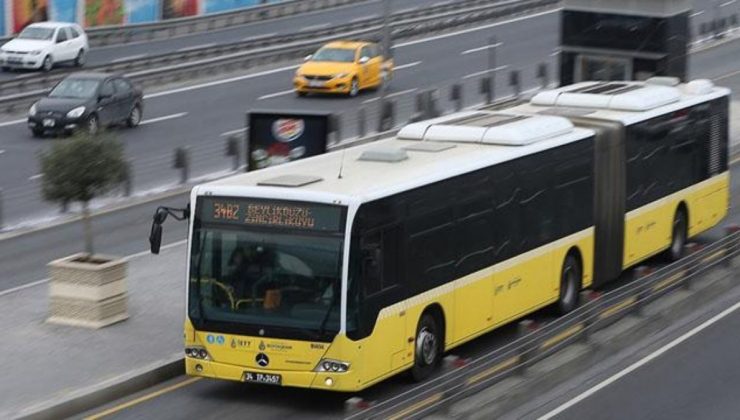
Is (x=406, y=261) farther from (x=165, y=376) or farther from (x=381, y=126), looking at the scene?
(x=381, y=126)

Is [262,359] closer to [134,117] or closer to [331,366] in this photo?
[331,366]

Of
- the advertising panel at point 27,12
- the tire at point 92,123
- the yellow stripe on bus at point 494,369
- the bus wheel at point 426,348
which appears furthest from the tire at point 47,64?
the yellow stripe on bus at point 494,369

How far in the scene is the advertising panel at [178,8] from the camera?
225ft

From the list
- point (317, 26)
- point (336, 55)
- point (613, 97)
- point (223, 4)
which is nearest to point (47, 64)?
point (336, 55)

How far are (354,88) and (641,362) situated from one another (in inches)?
1245

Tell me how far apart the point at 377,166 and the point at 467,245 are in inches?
58.0

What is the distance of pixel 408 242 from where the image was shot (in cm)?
1764

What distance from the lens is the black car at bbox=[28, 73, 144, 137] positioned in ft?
132

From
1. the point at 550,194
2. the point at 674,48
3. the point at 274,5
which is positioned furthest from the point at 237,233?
the point at 274,5

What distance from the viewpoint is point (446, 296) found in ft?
60.6

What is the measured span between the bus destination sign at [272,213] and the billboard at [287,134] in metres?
6.22

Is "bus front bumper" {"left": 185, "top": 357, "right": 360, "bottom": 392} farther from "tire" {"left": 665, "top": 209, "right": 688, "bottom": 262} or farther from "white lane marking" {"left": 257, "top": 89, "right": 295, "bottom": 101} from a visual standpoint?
"white lane marking" {"left": 257, "top": 89, "right": 295, "bottom": 101}

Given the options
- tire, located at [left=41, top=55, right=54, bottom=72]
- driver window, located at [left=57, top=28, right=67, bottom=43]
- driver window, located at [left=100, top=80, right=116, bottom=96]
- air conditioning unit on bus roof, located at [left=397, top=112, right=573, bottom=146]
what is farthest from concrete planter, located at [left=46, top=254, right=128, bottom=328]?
driver window, located at [left=57, top=28, right=67, bottom=43]

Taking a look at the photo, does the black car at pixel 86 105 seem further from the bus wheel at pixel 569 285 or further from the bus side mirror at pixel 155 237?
the bus side mirror at pixel 155 237
